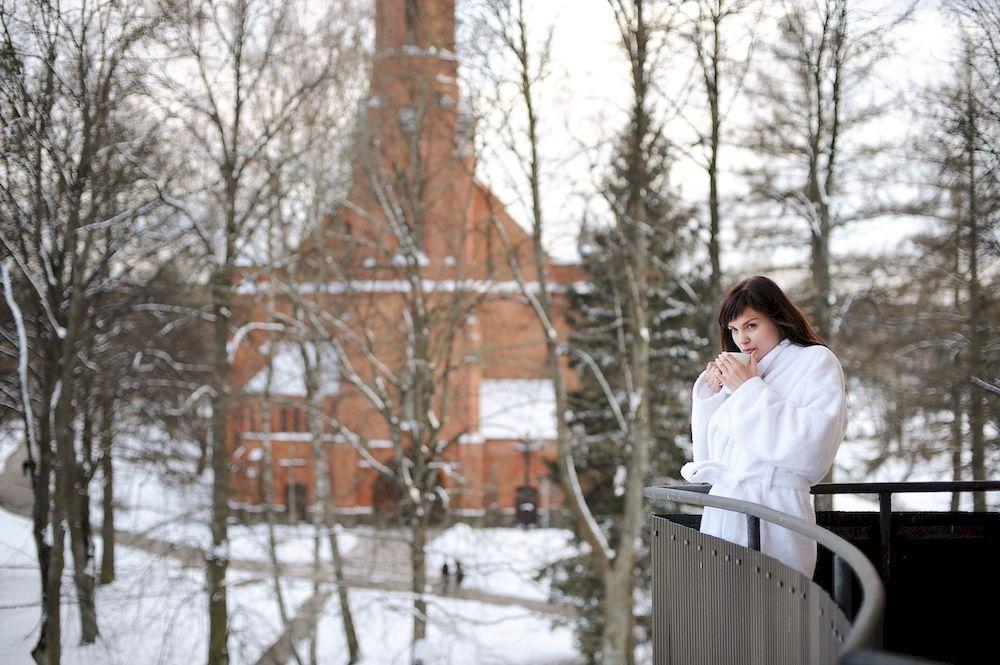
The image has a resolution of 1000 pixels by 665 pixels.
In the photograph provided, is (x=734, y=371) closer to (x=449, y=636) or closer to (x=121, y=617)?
(x=121, y=617)

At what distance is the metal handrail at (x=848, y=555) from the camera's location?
6.77ft

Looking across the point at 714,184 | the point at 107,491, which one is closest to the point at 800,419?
the point at 714,184

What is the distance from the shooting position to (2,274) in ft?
43.8

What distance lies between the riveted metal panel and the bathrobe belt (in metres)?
0.25

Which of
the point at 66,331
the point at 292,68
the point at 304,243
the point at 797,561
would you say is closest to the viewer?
the point at 797,561

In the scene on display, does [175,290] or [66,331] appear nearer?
[66,331]

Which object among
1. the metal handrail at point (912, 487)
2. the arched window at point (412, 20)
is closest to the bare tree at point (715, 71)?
the arched window at point (412, 20)

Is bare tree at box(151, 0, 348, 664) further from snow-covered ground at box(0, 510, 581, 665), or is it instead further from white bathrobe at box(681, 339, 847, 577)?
white bathrobe at box(681, 339, 847, 577)

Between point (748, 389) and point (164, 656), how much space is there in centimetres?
1523

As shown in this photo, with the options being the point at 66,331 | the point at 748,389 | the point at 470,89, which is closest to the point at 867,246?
the point at 470,89

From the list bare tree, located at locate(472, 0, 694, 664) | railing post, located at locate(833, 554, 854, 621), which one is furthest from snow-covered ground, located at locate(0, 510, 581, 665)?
railing post, located at locate(833, 554, 854, 621)

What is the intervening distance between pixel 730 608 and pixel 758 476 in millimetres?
506

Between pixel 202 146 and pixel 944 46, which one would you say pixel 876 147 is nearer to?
pixel 944 46

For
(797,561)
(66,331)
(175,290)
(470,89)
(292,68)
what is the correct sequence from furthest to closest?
(175,290) → (292,68) → (470,89) → (66,331) → (797,561)
